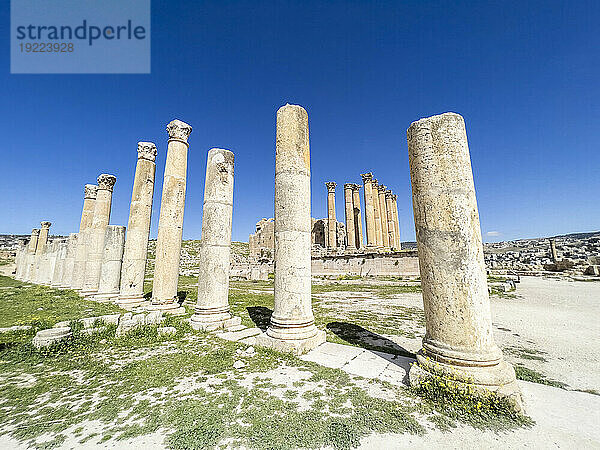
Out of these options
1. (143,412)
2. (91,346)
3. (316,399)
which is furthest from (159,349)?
(316,399)

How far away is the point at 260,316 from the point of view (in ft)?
32.9

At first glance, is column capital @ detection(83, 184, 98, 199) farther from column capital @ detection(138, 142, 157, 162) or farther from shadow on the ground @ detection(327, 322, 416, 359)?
shadow on the ground @ detection(327, 322, 416, 359)

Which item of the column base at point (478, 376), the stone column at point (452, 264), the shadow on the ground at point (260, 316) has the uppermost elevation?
the stone column at point (452, 264)

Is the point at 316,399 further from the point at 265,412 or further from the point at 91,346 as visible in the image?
the point at 91,346

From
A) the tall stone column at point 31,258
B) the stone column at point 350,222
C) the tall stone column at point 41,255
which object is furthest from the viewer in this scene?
the stone column at point 350,222

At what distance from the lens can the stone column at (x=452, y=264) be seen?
395cm

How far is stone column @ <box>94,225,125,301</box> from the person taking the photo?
12.5 m

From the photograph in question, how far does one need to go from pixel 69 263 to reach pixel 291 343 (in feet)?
64.3

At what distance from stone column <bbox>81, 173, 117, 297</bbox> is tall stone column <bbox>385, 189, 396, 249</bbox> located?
31.8 metres

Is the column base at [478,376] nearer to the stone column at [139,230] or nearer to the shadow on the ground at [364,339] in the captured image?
the shadow on the ground at [364,339]

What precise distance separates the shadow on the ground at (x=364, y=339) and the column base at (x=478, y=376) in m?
1.56

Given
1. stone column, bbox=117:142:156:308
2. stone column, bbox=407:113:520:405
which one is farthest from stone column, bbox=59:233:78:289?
stone column, bbox=407:113:520:405

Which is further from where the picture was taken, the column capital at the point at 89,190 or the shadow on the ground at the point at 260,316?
the column capital at the point at 89,190

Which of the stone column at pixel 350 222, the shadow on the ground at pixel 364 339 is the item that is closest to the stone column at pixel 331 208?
the stone column at pixel 350 222
